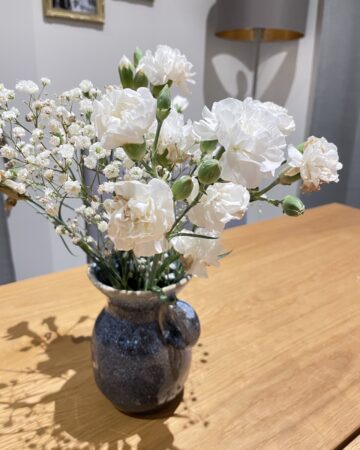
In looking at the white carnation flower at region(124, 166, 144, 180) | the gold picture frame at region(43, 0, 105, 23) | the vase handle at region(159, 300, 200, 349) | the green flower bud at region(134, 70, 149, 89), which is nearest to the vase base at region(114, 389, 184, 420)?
the vase handle at region(159, 300, 200, 349)

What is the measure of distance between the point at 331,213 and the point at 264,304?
84cm

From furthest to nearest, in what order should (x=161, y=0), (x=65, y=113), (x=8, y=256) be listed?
(x=161, y=0)
(x=8, y=256)
(x=65, y=113)

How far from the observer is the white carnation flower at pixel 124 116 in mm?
394

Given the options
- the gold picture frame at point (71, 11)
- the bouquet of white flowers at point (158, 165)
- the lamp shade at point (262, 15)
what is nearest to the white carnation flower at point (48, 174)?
the bouquet of white flowers at point (158, 165)

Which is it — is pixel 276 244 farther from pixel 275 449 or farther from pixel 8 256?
pixel 8 256

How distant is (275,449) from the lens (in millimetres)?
575

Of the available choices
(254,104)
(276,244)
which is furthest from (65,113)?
(276,244)

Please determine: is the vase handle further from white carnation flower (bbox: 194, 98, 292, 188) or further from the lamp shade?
the lamp shade

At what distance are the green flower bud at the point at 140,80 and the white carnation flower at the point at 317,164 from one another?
0.71ft

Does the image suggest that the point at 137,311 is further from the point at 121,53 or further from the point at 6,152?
the point at 121,53

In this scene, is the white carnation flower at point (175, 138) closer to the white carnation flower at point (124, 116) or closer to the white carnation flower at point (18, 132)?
the white carnation flower at point (124, 116)

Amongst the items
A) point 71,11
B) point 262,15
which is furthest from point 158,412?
point 262,15

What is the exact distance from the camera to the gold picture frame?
1.76 meters

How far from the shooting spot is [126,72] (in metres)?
0.49
